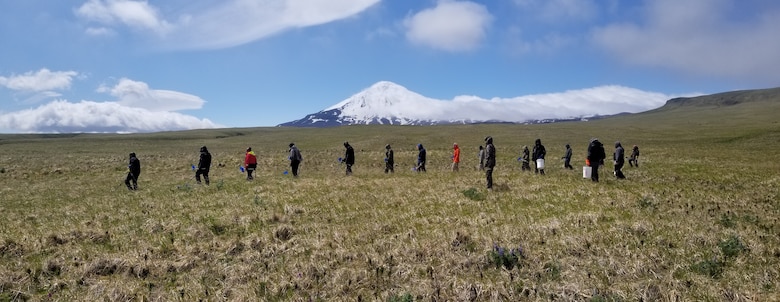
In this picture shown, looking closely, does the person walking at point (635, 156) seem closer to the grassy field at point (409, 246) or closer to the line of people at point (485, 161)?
the line of people at point (485, 161)

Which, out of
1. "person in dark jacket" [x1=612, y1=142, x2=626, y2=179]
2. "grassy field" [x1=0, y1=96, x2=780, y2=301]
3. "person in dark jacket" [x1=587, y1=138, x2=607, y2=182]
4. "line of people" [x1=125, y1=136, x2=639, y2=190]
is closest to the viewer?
"grassy field" [x1=0, y1=96, x2=780, y2=301]

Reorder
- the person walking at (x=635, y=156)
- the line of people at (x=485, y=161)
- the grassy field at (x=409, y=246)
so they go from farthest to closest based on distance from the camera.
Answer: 1. the person walking at (x=635, y=156)
2. the line of people at (x=485, y=161)
3. the grassy field at (x=409, y=246)

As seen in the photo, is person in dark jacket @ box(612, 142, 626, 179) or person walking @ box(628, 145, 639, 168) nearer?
person in dark jacket @ box(612, 142, 626, 179)

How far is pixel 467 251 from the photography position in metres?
9.82

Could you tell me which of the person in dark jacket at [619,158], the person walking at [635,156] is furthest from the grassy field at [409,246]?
the person walking at [635,156]

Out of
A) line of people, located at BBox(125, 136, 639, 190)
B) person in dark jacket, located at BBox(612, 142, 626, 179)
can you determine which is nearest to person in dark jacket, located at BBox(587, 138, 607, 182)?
line of people, located at BBox(125, 136, 639, 190)

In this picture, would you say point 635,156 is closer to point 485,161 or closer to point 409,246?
point 485,161

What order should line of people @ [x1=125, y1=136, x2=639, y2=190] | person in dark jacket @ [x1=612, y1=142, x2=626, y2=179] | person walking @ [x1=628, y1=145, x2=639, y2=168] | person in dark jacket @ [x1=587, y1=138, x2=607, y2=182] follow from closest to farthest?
line of people @ [x1=125, y1=136, x2=639, y2=190] → person in dark jacket @ [x1=587, y1=138, x2=607, y2=182] → person in dark jacket @ [x1=612, y1=142, x2=626, y2=179] → person walking @ [x1=628, y1=145, x2=639, y2=168]

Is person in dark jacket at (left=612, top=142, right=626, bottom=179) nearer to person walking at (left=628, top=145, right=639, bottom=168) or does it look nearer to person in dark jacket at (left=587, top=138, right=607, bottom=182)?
person in dark jacket at (left=587, top=138, right=607, bottom=182)

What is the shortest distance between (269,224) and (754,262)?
11.1 m

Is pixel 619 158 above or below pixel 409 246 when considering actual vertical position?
above

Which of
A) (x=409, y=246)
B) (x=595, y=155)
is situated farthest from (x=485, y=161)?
(x=409, y=246)

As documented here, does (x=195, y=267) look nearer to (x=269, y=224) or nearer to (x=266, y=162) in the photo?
(x=269, y=224)

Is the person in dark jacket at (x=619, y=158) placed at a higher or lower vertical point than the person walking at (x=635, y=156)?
higher
